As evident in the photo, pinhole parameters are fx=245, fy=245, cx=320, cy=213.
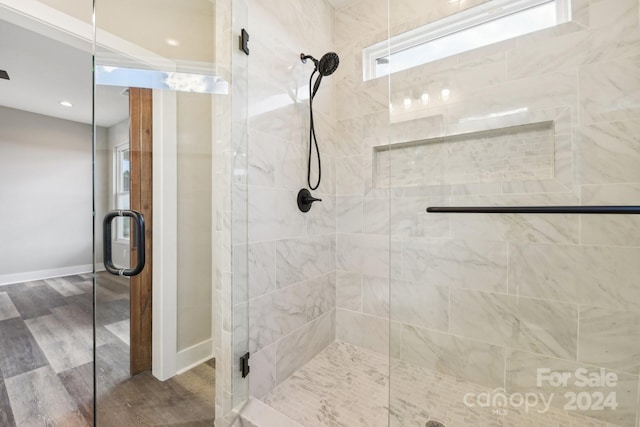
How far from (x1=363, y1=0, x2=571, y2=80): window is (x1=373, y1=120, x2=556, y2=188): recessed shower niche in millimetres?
486

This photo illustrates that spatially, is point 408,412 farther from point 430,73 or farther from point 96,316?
point 430,73

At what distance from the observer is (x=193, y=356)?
44.6 inches

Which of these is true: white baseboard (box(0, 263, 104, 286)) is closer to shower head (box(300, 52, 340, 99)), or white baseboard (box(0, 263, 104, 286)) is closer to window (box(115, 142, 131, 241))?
window (box(115, 142, 131, 241))

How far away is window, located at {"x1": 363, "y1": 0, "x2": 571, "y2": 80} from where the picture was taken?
3.95 ft

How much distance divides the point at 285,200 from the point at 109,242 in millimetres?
793

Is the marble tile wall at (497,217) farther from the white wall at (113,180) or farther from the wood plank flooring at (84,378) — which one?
the white wall at (113,180)

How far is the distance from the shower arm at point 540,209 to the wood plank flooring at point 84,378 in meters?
1.45

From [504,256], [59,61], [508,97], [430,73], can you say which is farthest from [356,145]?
[59,61]

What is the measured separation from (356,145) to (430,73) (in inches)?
23.4

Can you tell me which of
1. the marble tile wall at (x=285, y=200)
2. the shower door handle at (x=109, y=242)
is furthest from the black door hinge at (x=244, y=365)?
the shower door handle at (x=109, y=242)

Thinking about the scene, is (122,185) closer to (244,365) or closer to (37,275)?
(244,365)

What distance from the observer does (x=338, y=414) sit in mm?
1105

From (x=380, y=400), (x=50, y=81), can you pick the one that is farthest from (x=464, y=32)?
(x=50, y=81)

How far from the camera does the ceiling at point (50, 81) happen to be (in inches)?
41.1
